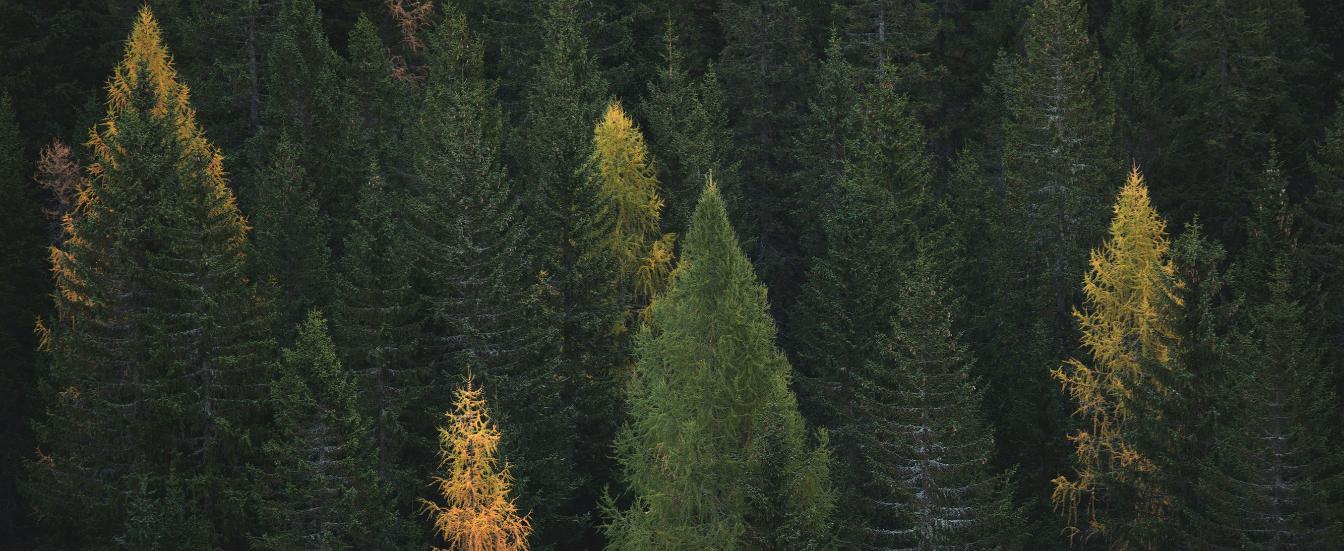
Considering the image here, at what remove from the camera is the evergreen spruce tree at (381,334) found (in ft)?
120

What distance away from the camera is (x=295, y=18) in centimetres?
4900

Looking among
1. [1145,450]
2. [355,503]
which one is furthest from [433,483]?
[1145,450]

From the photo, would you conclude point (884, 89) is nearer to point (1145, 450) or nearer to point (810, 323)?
point (810, 323)

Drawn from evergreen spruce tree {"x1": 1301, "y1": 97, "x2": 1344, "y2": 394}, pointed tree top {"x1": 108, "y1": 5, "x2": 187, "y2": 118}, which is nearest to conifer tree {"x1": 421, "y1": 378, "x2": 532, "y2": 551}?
pointed tree top {"x1": 108, "y1": 5, "x2": 187, "y2": 118}

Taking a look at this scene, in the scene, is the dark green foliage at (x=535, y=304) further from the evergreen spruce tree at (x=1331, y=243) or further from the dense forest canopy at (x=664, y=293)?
the evergreen spruce tree at (x=1331, y=243)

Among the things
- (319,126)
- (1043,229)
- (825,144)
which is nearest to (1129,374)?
(1043,229)

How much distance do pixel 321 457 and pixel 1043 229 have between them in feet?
73.9

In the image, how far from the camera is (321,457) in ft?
108

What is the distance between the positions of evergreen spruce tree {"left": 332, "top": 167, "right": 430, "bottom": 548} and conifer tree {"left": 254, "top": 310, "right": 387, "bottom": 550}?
9.31ft

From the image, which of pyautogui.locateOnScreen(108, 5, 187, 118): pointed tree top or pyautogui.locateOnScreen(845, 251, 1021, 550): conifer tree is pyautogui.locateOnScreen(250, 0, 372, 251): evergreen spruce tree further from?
pyautogui.locateOnScreen(845, 251, 1021, 550): conifer tree

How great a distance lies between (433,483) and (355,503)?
3854 millimetres

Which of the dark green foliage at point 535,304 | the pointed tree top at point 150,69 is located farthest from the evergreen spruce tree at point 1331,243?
the pointed tree top at point 150,69

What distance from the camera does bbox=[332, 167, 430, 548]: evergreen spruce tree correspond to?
36625 millimetres

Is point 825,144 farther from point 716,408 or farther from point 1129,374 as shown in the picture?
point 716,408
